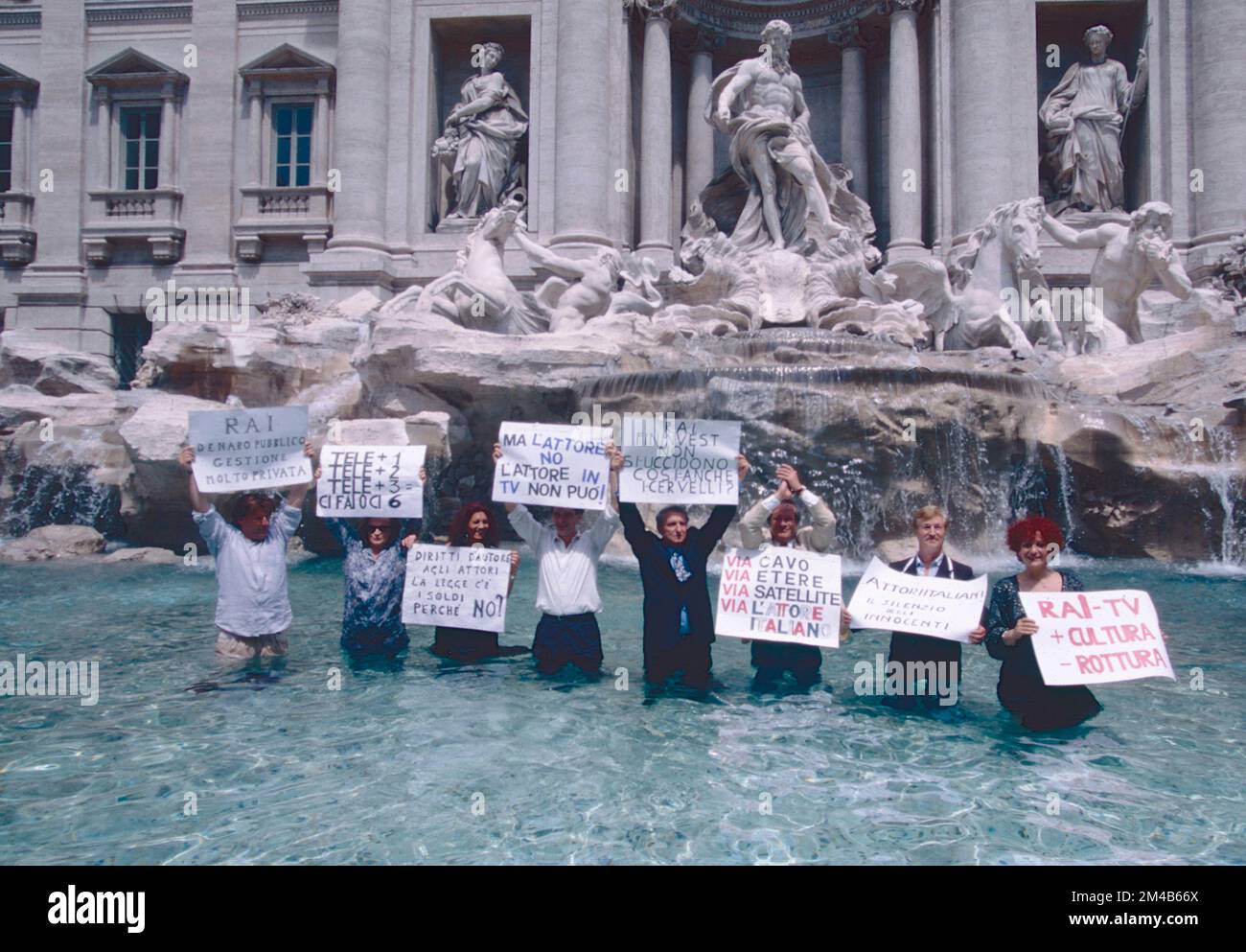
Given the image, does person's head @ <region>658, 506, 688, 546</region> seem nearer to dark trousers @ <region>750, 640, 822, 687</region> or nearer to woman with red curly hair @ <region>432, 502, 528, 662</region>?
dark trousers @ <region>750, 640, 822, 687</region>

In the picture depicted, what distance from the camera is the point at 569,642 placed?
19.1 ft

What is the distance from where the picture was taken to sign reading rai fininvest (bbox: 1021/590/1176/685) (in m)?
4.59

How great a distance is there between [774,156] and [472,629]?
45.7 ft

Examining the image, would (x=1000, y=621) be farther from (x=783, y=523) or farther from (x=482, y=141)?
(x=482, y=141)

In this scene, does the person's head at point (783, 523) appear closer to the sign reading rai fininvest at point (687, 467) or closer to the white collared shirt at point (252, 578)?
the sign reading rai fininvest at point (687, 467)

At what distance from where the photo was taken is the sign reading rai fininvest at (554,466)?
5770 millimetres

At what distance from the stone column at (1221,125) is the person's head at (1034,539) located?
15549 mm

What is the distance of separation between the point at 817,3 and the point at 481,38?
6.98m

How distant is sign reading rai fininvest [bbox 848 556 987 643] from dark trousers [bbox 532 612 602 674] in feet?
5.06

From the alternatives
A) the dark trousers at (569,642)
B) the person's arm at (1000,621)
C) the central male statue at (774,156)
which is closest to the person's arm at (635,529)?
the dark trousers at (569,642)

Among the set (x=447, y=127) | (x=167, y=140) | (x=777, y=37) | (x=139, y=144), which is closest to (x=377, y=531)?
(x=777, y=37)

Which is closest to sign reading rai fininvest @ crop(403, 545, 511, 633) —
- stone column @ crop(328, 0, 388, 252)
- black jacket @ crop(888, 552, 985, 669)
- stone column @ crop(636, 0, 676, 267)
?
black jacket @ crop(888, 552, 985, 669)

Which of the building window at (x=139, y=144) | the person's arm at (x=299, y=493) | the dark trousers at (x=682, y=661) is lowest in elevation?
the dark trousers at (x=682, y=661)

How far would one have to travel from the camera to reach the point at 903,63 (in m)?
19.0
